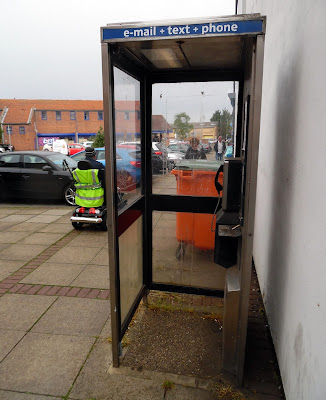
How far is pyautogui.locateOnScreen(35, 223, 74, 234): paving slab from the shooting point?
687cm

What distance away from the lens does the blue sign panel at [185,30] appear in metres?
2.15

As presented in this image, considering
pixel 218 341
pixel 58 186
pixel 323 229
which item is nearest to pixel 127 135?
pixel 323 229

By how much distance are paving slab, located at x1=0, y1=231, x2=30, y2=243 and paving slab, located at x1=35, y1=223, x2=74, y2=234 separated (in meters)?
0.38

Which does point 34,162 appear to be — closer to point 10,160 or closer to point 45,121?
point 10,160

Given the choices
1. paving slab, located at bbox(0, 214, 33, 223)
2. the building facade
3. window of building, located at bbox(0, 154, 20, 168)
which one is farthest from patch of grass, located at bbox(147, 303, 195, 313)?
the building facade

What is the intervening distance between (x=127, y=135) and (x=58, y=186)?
668cm

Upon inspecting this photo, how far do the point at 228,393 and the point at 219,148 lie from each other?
2283mm

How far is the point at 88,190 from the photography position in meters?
6.57

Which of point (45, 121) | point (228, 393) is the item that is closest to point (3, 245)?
point (228, 393)

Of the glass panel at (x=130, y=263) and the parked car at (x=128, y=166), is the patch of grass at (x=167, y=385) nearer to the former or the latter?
the glass panel at (x=130, y=263)

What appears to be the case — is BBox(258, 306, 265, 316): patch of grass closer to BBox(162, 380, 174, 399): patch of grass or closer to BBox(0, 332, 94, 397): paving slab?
BBox(162, 380, 174, 399): patch of grass

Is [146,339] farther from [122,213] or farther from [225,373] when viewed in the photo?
[122,213]

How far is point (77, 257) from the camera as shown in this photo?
533 cm

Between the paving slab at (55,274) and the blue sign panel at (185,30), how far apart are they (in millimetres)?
3247
